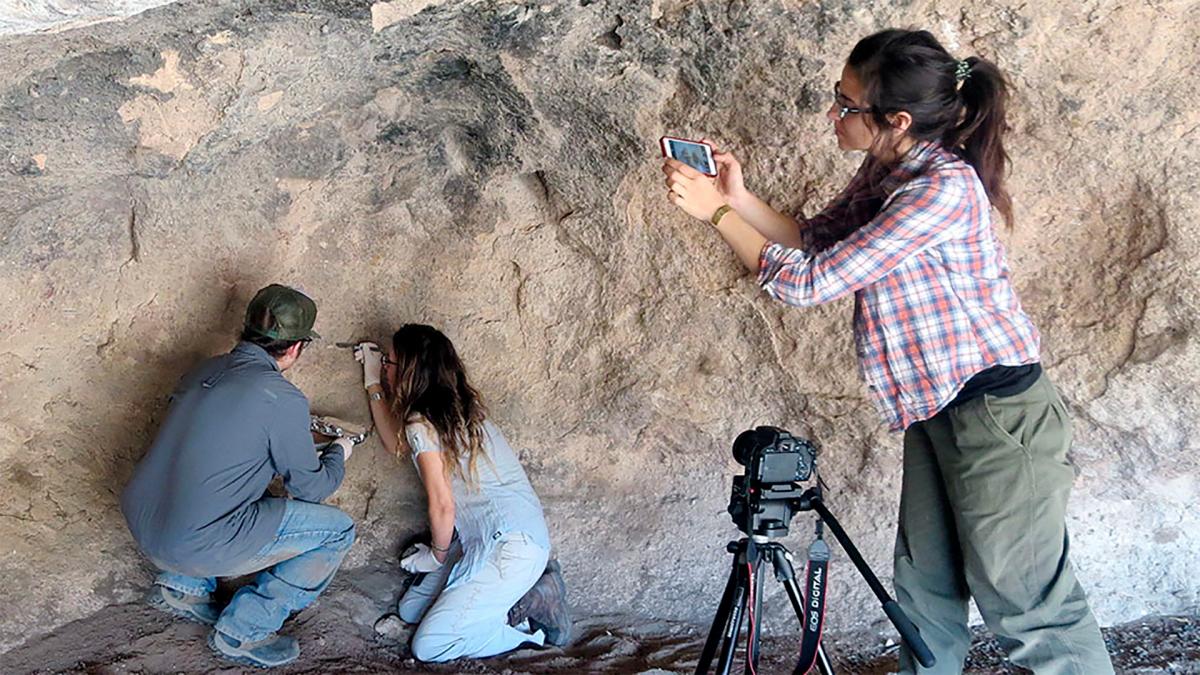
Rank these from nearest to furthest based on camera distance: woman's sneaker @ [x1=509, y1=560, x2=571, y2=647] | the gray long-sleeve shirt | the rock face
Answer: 1. the rock face
2. the gray long-sleeve shirt
3. woman's sneaker @ [x1=509, y1=560, x2=571, y2=647]

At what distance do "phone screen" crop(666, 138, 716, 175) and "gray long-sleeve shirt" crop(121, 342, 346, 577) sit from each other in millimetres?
1193

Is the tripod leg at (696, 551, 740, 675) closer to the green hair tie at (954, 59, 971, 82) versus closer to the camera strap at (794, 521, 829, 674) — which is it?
the camera strap at (794, 521, 829, 674)

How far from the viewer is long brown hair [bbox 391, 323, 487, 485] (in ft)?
8.64

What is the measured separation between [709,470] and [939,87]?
1.57 meters

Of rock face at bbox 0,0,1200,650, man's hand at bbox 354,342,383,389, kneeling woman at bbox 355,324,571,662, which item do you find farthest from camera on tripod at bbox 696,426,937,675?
man's hand at bbox 354,342,383,389

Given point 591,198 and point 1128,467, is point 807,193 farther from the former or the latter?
point 1128,467

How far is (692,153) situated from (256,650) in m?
1.74

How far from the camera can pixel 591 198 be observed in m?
2.68

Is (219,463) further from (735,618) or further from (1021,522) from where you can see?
(1021,522)

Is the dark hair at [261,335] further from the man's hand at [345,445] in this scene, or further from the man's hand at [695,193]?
the man's hand at [695,193]

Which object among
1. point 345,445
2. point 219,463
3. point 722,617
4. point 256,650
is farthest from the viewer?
point 345,445

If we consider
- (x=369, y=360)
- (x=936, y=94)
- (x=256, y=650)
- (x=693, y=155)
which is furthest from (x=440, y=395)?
(x=936, y=94)

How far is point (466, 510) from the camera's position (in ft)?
9.11

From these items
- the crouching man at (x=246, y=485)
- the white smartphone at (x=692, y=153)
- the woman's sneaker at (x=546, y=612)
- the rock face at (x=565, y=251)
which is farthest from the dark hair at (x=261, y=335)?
the white smartphone at (x=692, y=153)
